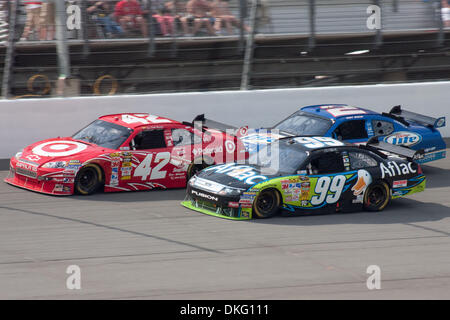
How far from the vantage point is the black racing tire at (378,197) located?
11.8 m

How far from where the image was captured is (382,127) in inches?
556

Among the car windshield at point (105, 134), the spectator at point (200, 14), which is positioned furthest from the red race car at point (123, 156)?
the spectator at point (200, 14)

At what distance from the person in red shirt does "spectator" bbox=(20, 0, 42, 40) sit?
1.74 m

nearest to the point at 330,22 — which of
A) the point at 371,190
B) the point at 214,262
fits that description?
the point at 371,190

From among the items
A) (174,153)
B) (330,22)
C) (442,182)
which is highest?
(330,22)

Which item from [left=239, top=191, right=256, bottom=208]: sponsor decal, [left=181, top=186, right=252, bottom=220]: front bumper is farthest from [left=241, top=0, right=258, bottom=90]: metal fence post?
[left=239, top=191, right=256, bottom=208]: sponsor decal

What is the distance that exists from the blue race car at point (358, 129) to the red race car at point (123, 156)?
0.86 meters

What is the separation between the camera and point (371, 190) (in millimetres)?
11797

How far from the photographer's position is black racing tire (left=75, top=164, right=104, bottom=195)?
12.1m

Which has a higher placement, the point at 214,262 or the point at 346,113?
the point at 346,113

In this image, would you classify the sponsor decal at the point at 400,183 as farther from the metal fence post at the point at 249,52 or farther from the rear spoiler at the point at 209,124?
the metal fence post at the point at 249,52

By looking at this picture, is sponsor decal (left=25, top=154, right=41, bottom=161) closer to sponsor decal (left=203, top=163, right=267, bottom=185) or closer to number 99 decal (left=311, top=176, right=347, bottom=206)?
sponsor decal (left=203, top=163, right=267, bottom=185)

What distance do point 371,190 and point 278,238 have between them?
248 centimetres
